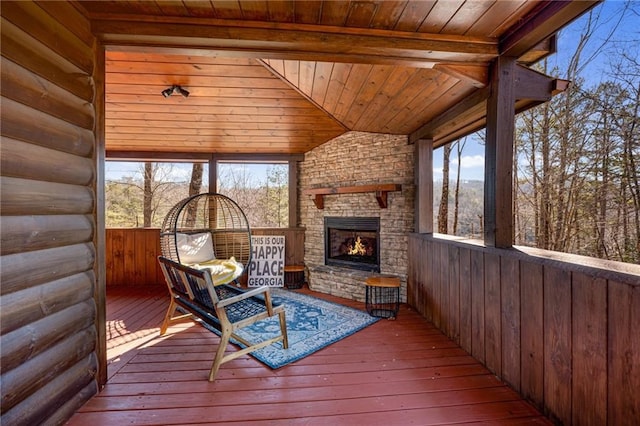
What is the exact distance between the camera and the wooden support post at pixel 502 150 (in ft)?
6.70

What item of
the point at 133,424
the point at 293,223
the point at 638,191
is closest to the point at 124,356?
the point at 133,424

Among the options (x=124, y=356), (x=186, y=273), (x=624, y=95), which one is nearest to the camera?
(x=186, y=273)

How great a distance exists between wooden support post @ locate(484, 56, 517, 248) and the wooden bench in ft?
6.24

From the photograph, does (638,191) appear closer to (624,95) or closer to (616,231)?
(616,231)

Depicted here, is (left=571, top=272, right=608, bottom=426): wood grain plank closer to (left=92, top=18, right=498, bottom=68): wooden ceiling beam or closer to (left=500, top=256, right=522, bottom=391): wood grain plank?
(left=500, top=256, right=522, bottom=391): wood grain plank

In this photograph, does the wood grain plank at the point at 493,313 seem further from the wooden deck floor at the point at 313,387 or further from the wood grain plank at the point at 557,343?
the wood grain plank at the point at 557,343

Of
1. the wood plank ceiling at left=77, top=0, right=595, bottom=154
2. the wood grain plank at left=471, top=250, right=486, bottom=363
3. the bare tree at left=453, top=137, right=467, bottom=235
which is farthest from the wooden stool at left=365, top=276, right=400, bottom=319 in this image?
the bare tree at left=453, top=137, right=467, bottom=235

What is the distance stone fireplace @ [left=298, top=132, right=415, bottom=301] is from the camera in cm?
367

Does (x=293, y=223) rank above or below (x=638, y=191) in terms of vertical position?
below

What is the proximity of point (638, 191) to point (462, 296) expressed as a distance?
3.22m

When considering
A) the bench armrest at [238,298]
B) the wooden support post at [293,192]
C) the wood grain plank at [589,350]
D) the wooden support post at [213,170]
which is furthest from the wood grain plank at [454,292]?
the wooden support post at [213,170]

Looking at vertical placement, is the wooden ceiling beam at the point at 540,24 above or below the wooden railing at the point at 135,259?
above

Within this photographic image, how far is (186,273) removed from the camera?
7.04 ft

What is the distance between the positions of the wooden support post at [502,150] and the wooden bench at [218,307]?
190 cm
